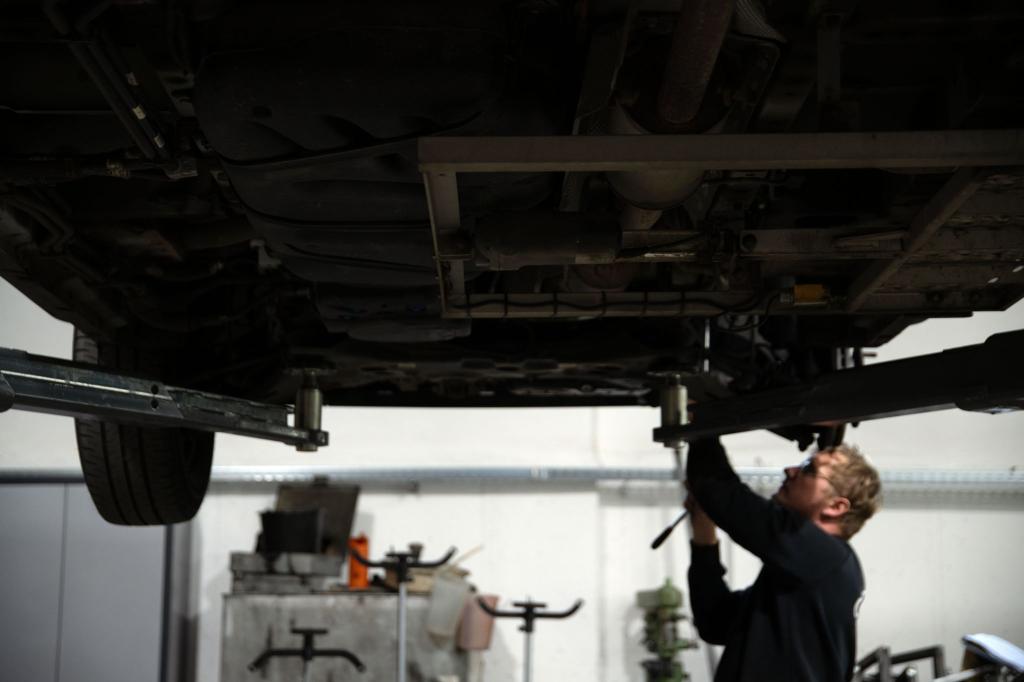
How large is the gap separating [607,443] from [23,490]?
3.58m

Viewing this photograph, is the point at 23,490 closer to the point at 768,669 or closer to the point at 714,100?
the point at 768,669

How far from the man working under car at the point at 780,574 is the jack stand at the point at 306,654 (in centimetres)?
281

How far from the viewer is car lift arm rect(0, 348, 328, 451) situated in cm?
173

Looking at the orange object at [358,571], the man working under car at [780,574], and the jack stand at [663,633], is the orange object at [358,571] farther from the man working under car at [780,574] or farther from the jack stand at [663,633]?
the man working under car at [780,574]

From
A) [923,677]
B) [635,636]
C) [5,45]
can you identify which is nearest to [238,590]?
[635,636]

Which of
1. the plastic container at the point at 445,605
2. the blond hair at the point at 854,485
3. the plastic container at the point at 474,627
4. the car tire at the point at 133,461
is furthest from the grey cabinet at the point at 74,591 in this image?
the blond hair at the point at 854,485

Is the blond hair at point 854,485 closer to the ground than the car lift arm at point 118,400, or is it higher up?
closer to the ground

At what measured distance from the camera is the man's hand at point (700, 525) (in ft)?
9.73

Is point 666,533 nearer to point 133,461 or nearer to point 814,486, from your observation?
point 814,486

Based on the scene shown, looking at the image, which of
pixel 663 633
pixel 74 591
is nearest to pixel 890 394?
pixel 663 633

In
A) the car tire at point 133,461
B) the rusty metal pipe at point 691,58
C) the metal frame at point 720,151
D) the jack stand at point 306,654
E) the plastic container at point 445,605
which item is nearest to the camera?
the rusty metal pipe at point 691,58

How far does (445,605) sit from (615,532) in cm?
149

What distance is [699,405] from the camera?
2623 mm

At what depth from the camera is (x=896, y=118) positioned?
1.73 m
